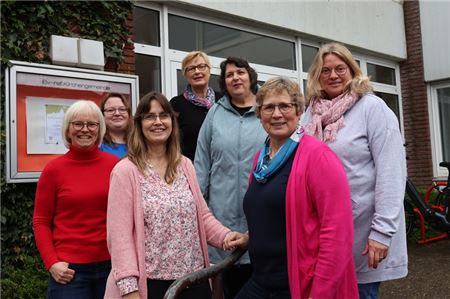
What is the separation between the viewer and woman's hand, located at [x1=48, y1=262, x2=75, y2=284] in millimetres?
2553

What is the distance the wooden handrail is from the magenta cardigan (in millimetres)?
386

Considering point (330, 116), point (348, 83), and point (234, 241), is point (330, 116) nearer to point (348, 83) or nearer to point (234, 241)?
point (348, 83)

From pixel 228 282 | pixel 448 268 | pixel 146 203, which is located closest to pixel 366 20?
pixel 448 268

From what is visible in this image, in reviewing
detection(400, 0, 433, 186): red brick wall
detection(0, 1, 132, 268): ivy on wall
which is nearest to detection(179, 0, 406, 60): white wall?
detection(400, 0, 433, 186): red brick wall

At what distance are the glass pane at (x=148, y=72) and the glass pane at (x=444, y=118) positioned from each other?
596 centimetres

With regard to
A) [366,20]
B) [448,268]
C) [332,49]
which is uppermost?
[366,20]

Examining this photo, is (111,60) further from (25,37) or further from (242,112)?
(242,112)

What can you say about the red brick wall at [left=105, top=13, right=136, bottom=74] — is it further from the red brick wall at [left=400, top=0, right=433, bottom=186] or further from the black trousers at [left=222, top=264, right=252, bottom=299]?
the red brick wall at [left=400, top=0, right=433, bottom=186]

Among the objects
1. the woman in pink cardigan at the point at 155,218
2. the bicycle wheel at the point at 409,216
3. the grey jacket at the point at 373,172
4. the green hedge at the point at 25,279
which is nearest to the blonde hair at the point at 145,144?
the woman in pink cardigan at the point at 155,218

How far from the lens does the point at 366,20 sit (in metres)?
8.43

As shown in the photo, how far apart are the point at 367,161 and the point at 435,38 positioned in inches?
296

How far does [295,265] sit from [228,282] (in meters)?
1.12

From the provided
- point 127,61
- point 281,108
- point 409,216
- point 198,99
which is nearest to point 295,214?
point 281,108

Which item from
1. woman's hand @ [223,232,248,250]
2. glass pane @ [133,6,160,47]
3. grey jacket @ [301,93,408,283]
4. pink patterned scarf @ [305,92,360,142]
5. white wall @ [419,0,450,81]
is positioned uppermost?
white wall @ [419,0,450,81]
